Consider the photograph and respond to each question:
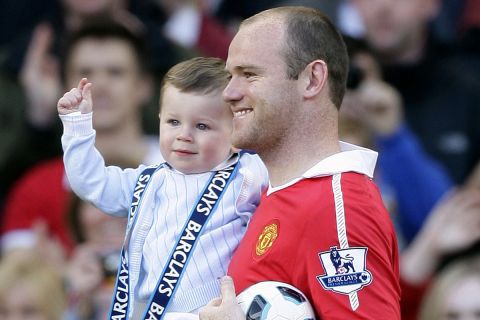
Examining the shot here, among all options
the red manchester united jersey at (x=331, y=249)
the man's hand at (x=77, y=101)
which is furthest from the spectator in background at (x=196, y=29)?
the red manchester united jersey at (x=331, y=249)

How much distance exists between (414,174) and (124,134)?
4.98 feet

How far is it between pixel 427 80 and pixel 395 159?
27.1 inches

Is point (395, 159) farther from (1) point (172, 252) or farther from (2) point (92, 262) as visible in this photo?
(1) point (172, 252)

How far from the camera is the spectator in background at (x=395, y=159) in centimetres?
719

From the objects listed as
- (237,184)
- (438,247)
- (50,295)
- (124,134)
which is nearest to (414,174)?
(438,247)

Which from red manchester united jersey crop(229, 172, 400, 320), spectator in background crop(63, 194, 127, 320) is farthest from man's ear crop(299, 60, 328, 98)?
spectator in background crop(63, 194, 127, 320)

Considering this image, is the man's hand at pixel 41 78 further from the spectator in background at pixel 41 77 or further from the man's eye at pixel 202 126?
the man's eye at pixel 202 126

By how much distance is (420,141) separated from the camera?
771 centimetres

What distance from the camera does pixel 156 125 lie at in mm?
7570

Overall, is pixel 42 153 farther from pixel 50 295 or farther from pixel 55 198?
pixel 50 295

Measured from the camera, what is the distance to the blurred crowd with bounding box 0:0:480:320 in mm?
6676

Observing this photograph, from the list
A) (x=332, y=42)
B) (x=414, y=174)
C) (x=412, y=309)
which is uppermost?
(x=332, y=42)

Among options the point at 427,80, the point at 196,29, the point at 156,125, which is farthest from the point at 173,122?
the point at 196,29

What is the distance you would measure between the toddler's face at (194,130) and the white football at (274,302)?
1.59 ft
